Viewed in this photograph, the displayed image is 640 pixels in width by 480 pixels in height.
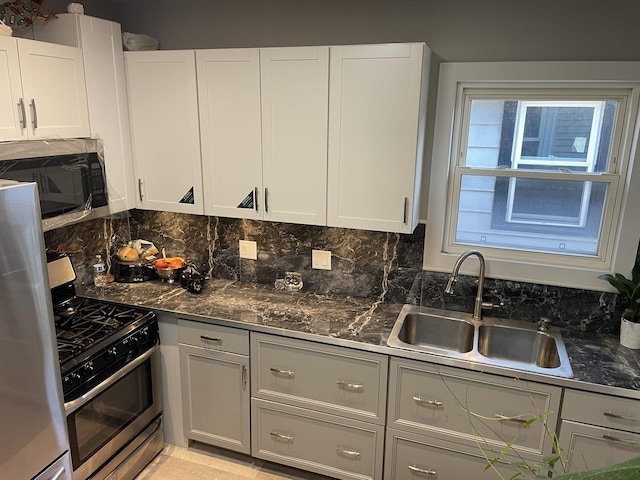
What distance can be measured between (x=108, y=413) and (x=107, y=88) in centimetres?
168

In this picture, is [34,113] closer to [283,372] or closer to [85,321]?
[85,321]

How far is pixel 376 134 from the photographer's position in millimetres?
2309

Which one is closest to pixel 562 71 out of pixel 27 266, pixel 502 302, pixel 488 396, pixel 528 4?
pixel 528 4

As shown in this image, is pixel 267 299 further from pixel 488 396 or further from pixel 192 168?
pixel 488 396

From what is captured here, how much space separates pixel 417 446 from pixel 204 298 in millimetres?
1382

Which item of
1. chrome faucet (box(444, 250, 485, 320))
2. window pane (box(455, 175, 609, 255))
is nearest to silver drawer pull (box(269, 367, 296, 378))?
chrome faucet (box(444, 250, 485, 320))

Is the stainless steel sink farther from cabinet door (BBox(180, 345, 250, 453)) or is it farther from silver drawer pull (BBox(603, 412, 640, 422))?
cabinet door (BBox(180, 345, 250, 453))

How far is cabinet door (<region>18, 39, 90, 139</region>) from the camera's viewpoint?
2172mm

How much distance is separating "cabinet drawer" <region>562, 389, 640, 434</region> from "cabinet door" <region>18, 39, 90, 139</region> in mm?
2606

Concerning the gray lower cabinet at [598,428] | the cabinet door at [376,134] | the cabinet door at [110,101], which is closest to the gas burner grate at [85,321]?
the cabinet door at [110,101]

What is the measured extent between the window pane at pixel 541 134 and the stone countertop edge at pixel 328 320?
88 cm

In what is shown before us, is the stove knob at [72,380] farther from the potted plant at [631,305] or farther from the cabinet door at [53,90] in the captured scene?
the potted plant at [631,305]

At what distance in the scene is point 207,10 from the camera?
2736 millimetres

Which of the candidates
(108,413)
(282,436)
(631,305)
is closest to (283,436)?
(282,436)
